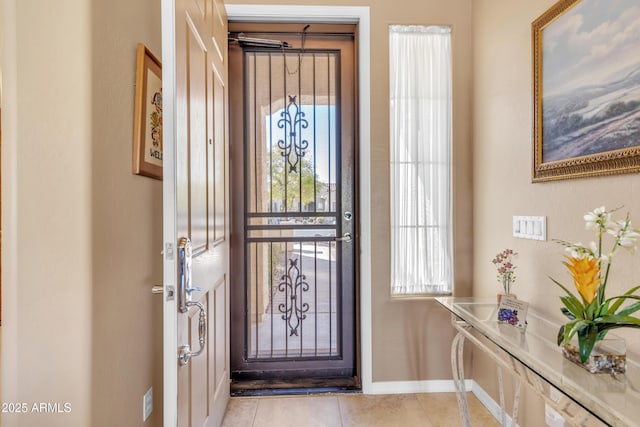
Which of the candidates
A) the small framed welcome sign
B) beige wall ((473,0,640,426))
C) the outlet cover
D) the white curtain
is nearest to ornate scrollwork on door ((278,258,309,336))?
the white curtain

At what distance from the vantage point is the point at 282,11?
2217 millimetres

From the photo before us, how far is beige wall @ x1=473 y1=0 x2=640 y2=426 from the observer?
4.40 feet

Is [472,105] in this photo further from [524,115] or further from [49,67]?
[49,67]

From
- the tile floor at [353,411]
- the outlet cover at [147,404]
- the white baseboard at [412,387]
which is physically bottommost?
the tile floor at [353,411]

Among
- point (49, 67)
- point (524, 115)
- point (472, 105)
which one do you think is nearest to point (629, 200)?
point (524, 115)

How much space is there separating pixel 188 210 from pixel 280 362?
1.59 metres

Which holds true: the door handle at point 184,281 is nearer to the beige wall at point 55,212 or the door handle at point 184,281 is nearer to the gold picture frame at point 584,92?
the beige wall at point 55,212

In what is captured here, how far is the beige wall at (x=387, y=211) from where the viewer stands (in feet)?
7.31

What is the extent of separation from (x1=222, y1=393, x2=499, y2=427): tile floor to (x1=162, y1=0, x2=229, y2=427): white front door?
188 millimetres

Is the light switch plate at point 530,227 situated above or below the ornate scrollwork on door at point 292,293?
above

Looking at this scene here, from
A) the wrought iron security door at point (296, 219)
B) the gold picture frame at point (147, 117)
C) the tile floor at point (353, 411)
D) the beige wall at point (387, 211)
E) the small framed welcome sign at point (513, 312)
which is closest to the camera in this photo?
the gold picture frame at point (147, 117)

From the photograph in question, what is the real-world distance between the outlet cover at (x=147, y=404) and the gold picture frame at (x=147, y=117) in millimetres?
876

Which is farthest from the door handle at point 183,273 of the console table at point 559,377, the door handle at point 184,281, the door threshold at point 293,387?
the door threshold at point 293,387

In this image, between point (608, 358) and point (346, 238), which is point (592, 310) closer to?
point (608, 358)
